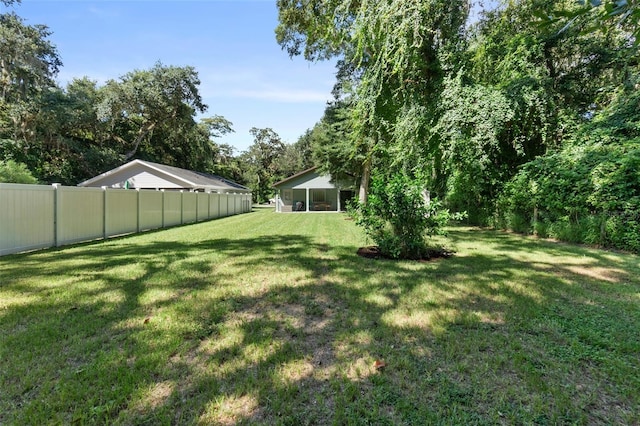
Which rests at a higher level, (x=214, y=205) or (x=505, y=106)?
(x=505, y=106)

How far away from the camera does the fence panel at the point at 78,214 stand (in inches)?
315

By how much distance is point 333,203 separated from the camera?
101 feet

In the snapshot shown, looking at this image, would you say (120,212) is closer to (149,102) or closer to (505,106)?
(505,106)

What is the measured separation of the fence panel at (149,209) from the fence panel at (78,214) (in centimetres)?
209

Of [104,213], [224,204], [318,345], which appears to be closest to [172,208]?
[104,213]

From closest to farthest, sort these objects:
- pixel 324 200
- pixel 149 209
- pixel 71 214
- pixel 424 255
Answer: pixel 424 255
pixel 71 214
pixel 149 209
pixel 324 200

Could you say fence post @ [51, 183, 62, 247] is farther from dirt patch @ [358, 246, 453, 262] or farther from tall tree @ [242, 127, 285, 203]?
tall tree @ [242, 127, 285, 203]

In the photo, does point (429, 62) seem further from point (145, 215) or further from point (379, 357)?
point (145, 215)

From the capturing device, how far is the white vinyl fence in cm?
677

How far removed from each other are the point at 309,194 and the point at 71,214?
22.8 m

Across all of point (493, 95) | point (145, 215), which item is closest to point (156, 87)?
point (145, 215)

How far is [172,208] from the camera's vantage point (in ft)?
46.3

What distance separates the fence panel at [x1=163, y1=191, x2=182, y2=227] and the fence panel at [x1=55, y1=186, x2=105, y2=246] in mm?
4039

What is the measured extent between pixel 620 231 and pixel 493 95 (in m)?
4.93
